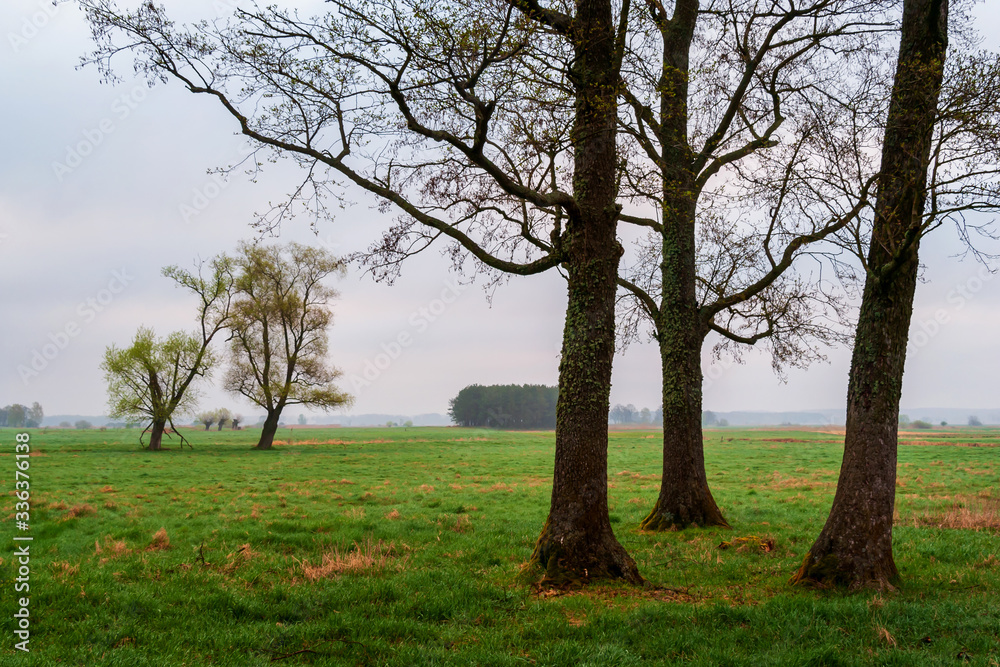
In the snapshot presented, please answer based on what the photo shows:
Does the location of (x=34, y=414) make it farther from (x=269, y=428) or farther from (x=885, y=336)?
(x=885, y=336)

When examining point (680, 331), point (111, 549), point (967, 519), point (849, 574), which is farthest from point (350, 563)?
point (967, 519)

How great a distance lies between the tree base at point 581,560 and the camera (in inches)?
337

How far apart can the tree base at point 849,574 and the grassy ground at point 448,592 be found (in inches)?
9.8

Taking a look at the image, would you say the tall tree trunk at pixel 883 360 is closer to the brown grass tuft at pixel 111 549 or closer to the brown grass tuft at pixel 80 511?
the brown grass tuft at pixel 111 549

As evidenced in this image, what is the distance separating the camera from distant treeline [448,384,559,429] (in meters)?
126

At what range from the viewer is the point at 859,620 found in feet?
22.4

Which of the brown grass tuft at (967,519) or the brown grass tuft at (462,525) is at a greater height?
the brown grass tuft at (967,519)

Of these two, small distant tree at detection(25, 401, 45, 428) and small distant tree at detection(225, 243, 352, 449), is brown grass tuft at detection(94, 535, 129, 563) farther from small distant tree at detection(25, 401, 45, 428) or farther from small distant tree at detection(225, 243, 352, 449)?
small distant tree at detection(25, 401, 45, 428)

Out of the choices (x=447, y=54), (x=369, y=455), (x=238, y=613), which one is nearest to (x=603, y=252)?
(x=447, y=54)

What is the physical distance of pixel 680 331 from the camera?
1388 cm

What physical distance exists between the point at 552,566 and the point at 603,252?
16.2ft

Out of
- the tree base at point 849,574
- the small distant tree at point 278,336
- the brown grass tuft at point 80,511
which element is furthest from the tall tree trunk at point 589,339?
the small distant tree at point 278,336

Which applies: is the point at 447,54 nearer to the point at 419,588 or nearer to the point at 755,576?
the point at 419,588

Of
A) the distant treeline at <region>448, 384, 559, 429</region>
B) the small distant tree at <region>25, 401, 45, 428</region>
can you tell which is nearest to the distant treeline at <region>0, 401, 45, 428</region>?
the small distant tree at <region>25, 401, 45, 428</region>
